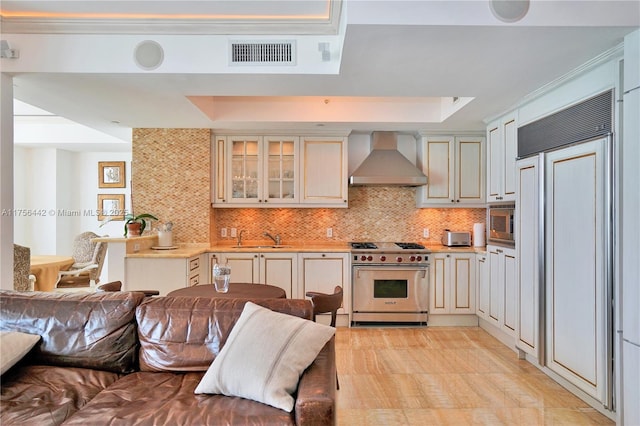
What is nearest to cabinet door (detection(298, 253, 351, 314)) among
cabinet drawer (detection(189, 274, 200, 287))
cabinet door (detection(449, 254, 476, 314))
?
cabinet drawer (detection(189, 274, 200, 287))

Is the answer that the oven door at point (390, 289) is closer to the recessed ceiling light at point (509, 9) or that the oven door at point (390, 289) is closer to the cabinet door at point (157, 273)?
the cabinet door at point (157, 273)

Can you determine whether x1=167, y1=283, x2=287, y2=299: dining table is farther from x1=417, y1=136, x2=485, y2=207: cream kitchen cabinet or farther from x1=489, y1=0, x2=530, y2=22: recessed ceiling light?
x1=417, y1=136, x2=485, y2=207: cream kitchen cabinet

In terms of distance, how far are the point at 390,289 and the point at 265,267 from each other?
1.56 m

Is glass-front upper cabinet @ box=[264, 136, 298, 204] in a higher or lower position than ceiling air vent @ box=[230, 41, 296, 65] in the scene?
lower

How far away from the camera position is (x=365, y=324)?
4.28 meters

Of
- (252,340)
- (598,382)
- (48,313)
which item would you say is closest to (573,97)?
(598,382)

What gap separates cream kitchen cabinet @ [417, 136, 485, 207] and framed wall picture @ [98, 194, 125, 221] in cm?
565

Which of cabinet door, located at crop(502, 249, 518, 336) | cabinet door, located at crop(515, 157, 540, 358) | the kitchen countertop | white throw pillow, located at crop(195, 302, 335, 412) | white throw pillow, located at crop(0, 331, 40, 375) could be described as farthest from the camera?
the kitchen countertop

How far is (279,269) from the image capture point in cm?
426

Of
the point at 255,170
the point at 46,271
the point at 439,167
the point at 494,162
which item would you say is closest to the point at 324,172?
the point at 255,170

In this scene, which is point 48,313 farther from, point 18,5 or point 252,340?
point 18,5

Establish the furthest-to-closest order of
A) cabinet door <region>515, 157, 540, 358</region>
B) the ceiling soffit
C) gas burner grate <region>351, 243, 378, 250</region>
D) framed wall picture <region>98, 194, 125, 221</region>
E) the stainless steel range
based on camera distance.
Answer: framed wall picture <region>98, 194, 125, 221</region>, gas burner grate <region>351, 243, 378, 250</region>, the stainless steel range, cabinet door <region>515, 157, 540, 358</region>, the ceiling soffit

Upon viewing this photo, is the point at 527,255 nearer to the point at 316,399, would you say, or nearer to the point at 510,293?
the point at 510,293

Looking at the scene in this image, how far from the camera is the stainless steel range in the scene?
4.23 meters
